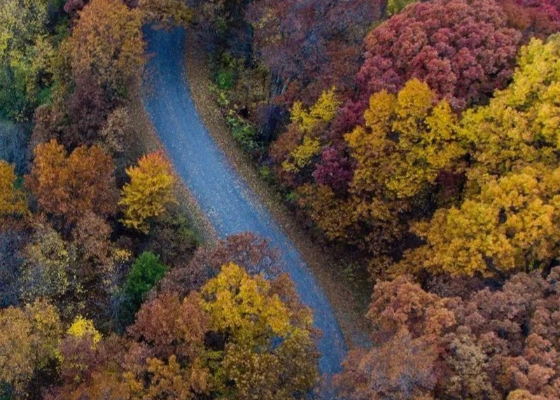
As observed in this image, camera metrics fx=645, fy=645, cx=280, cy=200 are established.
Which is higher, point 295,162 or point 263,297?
point 295,162

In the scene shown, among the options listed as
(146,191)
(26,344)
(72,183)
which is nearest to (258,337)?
(26,344)

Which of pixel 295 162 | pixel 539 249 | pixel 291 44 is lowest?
pixel 539 249

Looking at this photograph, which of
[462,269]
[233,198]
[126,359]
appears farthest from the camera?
[233,198]

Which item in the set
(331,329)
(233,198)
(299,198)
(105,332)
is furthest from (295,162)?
(105,332)

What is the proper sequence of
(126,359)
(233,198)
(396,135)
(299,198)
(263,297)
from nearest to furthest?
(126,359) < (263,297) < (396,135) < (299,198) < (233,198)

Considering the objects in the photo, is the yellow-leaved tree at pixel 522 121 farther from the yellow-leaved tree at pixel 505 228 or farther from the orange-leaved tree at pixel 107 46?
the orange-leaved tree at pixel 107 46

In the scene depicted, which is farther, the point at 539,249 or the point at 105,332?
the point at 105,332

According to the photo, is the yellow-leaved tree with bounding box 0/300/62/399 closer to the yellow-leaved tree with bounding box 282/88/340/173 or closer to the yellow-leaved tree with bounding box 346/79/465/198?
the yellow-leaved tree with bounding box 282/88/340/173

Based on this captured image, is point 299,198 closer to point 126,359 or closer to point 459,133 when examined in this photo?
point 459,133
